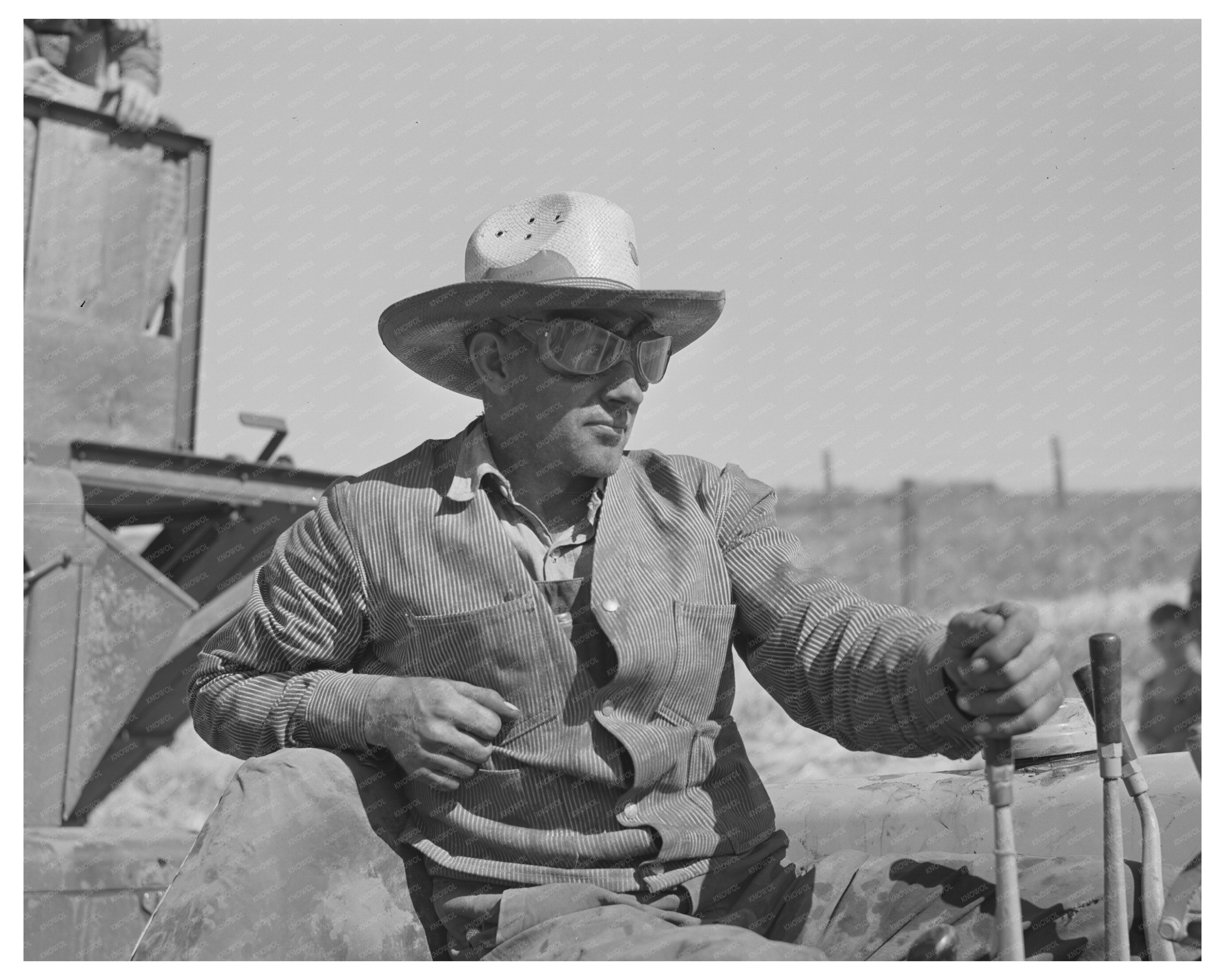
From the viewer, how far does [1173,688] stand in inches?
286

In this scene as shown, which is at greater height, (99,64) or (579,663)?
(99,64)

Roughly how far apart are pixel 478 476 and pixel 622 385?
30 cm

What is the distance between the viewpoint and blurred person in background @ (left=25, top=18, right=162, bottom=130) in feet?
23.6

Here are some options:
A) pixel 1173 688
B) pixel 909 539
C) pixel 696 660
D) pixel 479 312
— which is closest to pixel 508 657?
pixel 696 660

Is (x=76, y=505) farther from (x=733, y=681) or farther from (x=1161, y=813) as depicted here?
(x=1161, y=813)

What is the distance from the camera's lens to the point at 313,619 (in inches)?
95.4

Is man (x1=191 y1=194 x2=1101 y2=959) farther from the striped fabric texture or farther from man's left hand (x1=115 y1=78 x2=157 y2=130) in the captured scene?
man's left hand (x1=115 y1=78 x2=157 y2=130)

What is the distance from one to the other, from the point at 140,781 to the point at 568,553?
1287 centimetres

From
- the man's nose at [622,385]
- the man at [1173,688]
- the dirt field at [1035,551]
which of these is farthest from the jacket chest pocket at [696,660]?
the dirt field at [1035,551]

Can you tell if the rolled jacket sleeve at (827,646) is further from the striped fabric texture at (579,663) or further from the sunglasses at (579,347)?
the sunglasses at (579,347)

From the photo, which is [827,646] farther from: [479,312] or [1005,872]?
[479,312]

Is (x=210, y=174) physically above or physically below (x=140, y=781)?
above

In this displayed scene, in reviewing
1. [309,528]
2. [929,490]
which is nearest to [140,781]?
[309,528]

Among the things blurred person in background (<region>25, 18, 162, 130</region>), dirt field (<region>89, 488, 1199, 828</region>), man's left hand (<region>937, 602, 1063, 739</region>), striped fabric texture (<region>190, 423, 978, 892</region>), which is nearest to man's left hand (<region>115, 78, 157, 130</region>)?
blurred person in background (<region>25, 18, 162, 130</region>)
